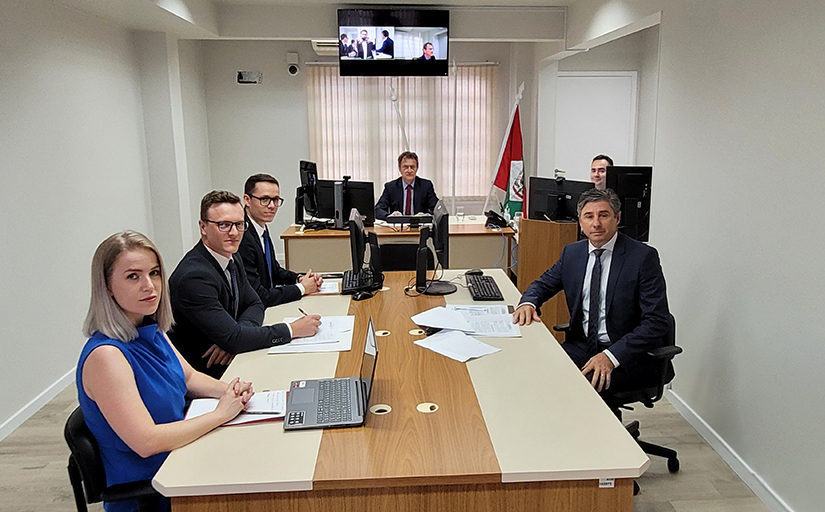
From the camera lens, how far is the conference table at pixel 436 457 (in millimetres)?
1587

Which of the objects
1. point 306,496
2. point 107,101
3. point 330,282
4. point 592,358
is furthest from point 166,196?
point 306,496

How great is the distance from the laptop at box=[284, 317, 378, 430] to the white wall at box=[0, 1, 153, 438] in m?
2.40

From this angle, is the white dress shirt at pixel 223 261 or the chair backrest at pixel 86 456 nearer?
the chair backrest at pixel 86 456

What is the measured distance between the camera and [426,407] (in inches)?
77.7

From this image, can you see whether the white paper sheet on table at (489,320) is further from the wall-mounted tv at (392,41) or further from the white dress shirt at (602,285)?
the wall-mounted tv at (392,41)

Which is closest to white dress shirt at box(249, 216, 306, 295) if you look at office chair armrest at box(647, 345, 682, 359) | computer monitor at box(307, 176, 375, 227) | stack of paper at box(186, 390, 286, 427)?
stack of paper at box(186, 390, 286, 427)

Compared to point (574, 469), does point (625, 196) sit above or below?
above

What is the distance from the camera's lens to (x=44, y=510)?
2.76m

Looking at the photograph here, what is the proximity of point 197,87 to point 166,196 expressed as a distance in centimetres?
176

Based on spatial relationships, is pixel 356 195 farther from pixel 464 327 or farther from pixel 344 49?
pixel 464 327

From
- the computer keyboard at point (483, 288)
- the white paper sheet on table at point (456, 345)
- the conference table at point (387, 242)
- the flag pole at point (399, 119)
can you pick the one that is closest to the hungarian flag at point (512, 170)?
the flag pole at point (399, 119)

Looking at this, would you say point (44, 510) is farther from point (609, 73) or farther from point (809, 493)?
point (609, 73)

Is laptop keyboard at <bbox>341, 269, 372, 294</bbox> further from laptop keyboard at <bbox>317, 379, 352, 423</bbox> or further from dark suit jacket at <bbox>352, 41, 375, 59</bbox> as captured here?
dark suit jacket at <bbox>352, 41, 375, 59</bbox>

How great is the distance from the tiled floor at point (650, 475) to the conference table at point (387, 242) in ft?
7.27
